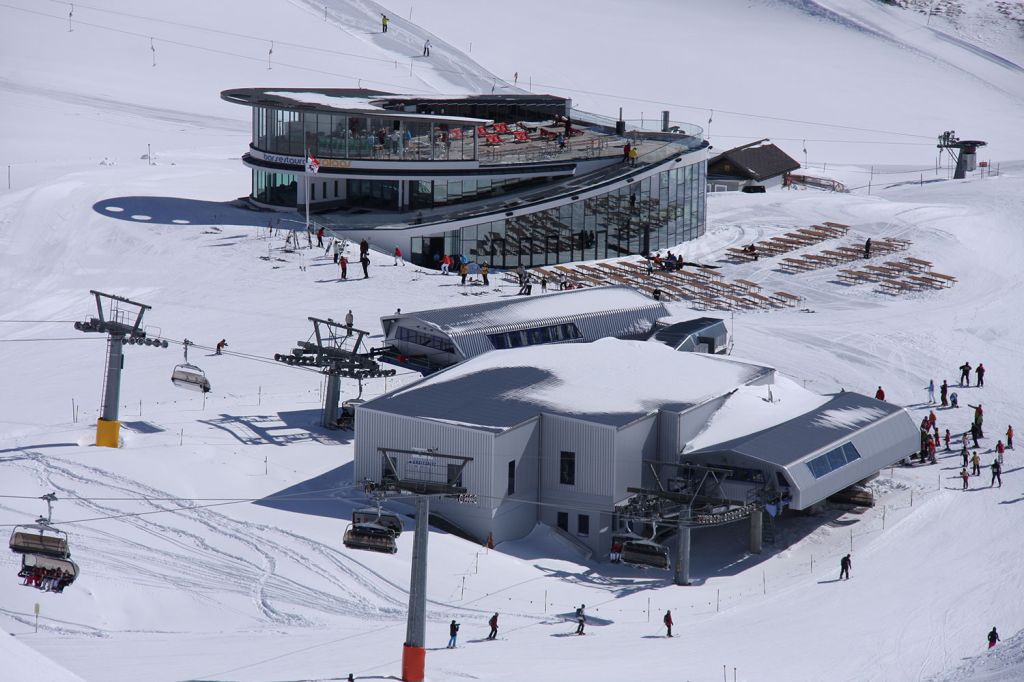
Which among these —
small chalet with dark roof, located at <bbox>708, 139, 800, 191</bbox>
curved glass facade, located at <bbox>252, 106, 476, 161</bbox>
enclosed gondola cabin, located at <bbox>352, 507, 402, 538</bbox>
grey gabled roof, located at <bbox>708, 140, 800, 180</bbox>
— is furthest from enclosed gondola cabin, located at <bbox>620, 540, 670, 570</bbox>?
grey gabled roof, located at <bbox>708, 140, 800, 180</bbox>

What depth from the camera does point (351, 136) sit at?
71.2 m

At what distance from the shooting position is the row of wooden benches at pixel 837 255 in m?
75.6

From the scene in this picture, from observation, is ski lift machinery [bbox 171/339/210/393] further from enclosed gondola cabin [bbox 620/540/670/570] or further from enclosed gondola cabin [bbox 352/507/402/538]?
enclosed gondola cabin [bbox 620/540/670/570]

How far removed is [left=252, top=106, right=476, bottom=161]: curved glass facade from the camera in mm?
71000

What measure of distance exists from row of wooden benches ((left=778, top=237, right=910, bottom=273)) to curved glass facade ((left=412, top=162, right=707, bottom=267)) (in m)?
6.31

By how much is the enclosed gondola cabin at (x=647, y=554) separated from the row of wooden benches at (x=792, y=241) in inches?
1432

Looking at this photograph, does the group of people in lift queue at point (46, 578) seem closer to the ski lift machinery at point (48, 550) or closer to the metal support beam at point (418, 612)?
the ski lift machinery at point (48, 550)

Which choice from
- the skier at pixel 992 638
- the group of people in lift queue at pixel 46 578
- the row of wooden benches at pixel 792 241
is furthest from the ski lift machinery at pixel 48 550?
the row of wooden benches at pixel 792 241

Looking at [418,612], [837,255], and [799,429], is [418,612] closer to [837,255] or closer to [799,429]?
[799,429]

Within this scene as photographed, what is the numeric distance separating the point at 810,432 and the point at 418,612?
17855mm

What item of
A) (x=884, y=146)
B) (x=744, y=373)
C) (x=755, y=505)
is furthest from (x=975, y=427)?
(x=884, y=146)

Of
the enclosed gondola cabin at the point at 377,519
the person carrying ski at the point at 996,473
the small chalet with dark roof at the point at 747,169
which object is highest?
the small chalet with dark roof at the point at 747,169

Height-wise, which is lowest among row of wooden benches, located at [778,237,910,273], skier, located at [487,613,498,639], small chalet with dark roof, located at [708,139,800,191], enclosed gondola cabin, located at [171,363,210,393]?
skier, located at [487,613,498,639]

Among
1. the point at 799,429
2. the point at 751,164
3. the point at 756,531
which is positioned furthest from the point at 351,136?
the point at 756,531
